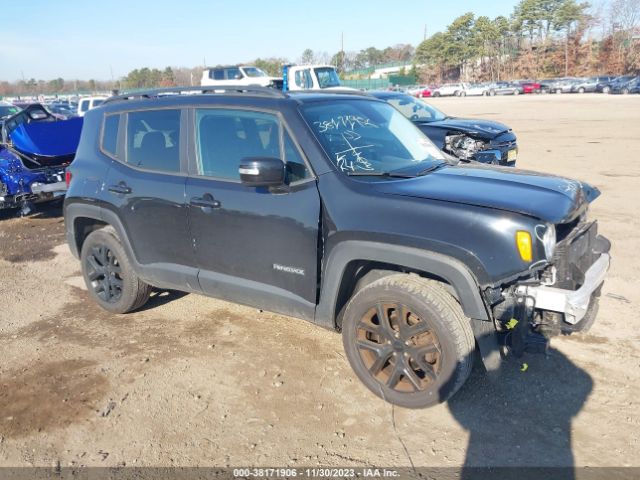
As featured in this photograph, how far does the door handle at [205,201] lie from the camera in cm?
386

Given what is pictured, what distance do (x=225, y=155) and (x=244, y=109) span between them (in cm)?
36

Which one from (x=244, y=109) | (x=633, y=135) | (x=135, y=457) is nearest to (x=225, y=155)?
(x=244, y=109)

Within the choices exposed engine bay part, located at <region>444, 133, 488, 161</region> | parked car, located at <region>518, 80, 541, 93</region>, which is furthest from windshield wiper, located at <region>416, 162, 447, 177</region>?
parked car, located at <region>518, 80, 541, 93</region>

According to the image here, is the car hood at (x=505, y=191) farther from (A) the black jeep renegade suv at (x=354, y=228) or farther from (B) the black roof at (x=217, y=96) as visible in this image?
(B) the black roof at (x=217, y=96)

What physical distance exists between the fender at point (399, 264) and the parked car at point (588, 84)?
54.9m

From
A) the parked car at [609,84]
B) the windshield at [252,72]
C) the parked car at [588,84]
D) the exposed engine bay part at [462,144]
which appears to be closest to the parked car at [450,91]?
the parked car at [588,84]

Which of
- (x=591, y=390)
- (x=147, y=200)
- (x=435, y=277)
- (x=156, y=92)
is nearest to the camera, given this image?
(x=435, y=277)

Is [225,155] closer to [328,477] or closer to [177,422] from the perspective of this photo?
[177,422]

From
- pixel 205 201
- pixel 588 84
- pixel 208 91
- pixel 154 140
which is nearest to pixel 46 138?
pixel 154 140

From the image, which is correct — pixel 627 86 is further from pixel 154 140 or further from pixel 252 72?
pixel 154 140

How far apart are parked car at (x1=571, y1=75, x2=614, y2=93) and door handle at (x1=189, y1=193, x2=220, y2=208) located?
54.8 m

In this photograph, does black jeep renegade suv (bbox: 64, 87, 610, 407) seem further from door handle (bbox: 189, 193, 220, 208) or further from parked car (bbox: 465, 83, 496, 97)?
parked car (bbox: 465, 83, 496, 97)

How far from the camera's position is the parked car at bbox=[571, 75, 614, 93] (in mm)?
50469

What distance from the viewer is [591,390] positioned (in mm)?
3527
